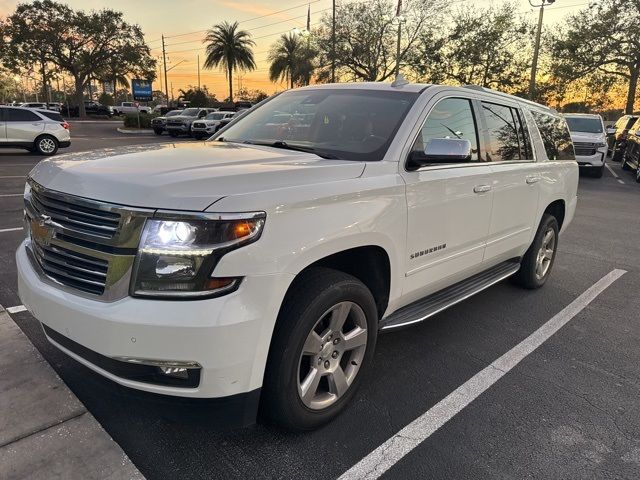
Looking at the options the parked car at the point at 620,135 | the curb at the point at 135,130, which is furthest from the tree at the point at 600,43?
the curb at the point at 135,130

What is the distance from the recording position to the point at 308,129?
3.62m

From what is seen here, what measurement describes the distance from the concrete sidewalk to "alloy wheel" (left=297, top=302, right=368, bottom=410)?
92 centimetres

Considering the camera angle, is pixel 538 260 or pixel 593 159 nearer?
pixel 538 260

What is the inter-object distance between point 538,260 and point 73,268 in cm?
437

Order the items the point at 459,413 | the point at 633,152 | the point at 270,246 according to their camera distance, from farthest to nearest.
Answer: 1. the point at 633,152
2. the point at 459,413
3. the point at 270,246

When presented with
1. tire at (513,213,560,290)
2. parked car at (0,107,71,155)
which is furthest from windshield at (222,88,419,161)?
parked car at (0,107,71,155)

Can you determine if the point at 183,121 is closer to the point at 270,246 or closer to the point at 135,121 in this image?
the point at 135,121

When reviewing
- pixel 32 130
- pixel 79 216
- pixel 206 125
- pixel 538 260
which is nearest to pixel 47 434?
pixel 79 216

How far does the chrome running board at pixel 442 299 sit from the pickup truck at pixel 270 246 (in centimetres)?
2

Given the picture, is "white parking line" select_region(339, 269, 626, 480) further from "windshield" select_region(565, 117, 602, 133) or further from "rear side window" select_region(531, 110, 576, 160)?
"windshield" select_region(565, 117, 602, 133)

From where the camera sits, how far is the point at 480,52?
34094 millimetres

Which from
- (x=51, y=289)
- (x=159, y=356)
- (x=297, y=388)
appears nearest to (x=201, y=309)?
(x=159, y=356)

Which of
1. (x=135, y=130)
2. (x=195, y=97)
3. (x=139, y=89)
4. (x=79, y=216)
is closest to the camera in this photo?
(x=79, y=216)

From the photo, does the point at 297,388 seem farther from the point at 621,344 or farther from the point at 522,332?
the point at 621,344
